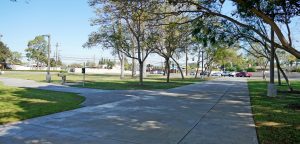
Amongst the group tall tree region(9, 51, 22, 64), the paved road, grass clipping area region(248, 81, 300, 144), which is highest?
tall tree region(9, 51, 22, 64)

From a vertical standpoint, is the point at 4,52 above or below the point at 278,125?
above

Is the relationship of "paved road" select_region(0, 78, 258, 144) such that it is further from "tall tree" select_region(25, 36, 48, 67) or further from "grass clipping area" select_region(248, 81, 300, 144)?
"tall tree" select_region(25, 36, 48, 67)

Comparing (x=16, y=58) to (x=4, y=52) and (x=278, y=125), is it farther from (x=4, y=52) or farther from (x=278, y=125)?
(x=278, y=125)

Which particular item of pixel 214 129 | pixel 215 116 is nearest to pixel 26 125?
pixel 214 129

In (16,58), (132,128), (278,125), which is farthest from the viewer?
(16,58)

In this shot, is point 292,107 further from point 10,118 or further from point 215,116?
point 10,118

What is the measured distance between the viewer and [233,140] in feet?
23.6

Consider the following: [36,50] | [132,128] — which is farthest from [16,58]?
[132,128]

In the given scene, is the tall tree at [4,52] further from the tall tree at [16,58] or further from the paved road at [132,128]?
the paved road at [132,128]

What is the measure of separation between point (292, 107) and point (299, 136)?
619 centimetres

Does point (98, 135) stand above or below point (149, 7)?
below

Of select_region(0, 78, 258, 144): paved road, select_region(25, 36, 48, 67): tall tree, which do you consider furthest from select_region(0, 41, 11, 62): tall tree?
select_region(0, 78, 258, 144): paved road

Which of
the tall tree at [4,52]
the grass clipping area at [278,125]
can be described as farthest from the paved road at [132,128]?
the tall tree at [4,52]

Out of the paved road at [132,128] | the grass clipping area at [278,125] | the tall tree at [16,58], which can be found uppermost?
the tall tree at [16,58]
